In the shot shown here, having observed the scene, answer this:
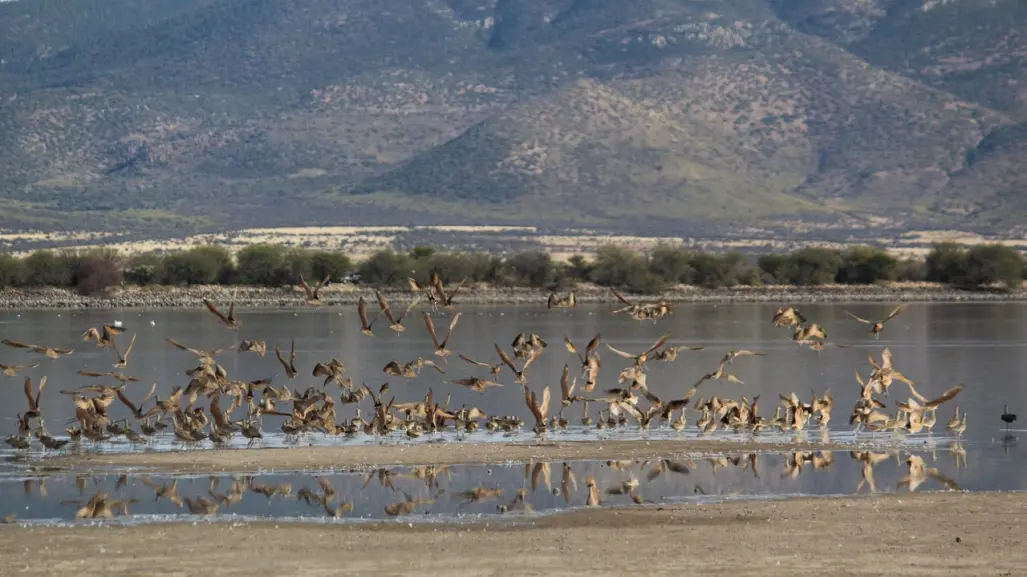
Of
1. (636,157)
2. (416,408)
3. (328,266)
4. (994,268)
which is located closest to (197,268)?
(328,266)

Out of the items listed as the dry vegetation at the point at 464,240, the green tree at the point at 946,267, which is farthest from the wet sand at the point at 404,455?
the dry vegetation at the point at 464,240

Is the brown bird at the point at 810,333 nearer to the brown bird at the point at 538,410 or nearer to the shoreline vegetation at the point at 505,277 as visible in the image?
the brown bird at the point at 538,410

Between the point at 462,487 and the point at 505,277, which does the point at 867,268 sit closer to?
the point at 505,277

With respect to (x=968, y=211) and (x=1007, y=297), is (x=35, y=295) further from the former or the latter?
(x=968, y=211)

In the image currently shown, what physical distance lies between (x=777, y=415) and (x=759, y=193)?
134983mm

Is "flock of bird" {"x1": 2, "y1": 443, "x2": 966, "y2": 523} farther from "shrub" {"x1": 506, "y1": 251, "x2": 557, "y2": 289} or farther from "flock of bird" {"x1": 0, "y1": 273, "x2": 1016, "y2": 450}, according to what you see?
"shrub" {"x1": 506, "y1": 251, "x2": 557, "y2": 289}

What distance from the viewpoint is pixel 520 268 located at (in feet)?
351

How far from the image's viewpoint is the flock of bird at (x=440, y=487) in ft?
72.1

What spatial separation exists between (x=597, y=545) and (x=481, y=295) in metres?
83.3

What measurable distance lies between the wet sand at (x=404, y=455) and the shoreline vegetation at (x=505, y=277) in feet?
222

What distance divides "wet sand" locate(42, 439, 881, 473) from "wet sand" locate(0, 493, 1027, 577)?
501 centimetres

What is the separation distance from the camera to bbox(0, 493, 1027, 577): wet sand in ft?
57.8

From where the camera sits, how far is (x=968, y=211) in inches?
6363

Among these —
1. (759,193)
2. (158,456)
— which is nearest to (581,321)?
(158,456)
